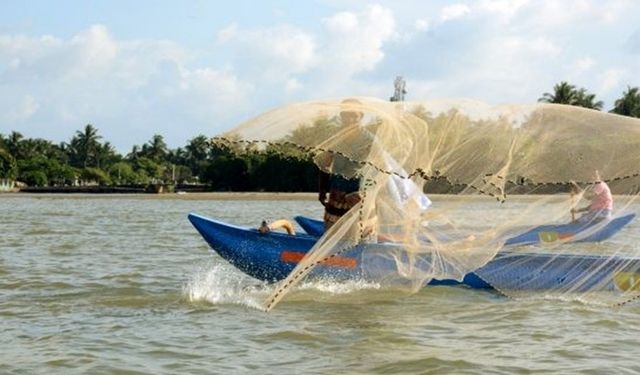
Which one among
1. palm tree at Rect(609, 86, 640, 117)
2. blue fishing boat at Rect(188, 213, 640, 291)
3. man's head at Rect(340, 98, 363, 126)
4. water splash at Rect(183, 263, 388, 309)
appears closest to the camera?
man's head at Rect(340, 98, 363, 126)

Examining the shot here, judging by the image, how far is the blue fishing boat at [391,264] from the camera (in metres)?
9.66

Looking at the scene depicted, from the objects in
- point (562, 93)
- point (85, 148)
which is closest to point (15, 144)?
point (85, 148)

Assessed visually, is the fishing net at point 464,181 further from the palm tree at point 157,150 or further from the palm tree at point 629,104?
the palm tree at point 157,150

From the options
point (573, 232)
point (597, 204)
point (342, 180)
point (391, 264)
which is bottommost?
point (391, 264)

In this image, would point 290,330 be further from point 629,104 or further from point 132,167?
point 132,167

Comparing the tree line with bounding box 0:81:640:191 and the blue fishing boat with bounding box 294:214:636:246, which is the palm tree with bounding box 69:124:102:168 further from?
the blue fishing boat with bounding box 294:214:636:246

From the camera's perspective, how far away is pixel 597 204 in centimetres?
980

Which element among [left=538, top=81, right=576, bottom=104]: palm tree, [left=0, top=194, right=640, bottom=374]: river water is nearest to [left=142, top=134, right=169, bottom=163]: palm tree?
[left=538, top=81, right=576, bottom=104]: palm tree

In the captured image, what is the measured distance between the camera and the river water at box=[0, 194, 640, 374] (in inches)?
288

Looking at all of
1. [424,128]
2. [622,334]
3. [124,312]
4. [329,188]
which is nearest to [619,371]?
[622,334]

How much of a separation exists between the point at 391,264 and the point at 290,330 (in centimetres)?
160

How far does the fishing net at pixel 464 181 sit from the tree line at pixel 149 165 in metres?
53.1

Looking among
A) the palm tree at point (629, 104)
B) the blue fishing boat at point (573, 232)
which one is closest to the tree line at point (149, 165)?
the palm tree at point (629, 104)

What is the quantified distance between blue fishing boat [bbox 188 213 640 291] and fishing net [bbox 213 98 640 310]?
2cm
